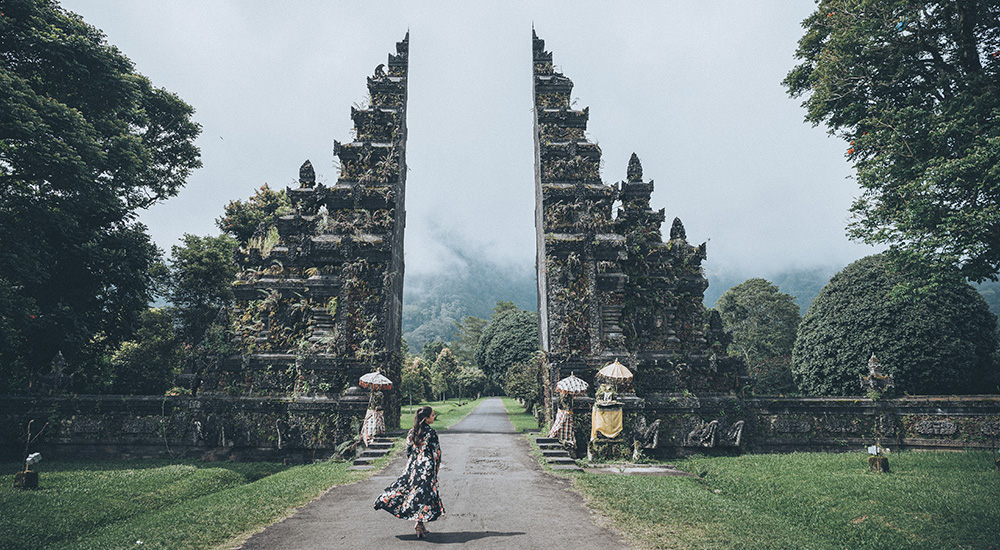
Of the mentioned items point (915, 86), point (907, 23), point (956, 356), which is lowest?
point (956, 356)

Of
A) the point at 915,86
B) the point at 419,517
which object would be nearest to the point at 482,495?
the point at 419,517

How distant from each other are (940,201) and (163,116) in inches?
1291

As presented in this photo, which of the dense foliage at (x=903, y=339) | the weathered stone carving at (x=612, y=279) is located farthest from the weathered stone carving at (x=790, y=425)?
the dense foliage at (x=903, y=339)

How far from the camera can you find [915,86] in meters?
13.3

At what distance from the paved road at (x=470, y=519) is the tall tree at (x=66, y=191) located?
1355 centimetres

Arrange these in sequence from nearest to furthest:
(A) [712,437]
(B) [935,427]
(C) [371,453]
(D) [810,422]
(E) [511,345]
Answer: (C) [371,453], (B) [935,427], (A) [712,437], (D) [810,422], (E) [511,345]

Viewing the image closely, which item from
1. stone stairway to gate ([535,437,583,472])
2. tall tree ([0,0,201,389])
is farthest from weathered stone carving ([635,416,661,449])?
tall tree ([0,0,201,389])

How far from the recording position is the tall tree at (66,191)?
49.2 ft

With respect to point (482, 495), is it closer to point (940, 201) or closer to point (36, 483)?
point (36, 483)

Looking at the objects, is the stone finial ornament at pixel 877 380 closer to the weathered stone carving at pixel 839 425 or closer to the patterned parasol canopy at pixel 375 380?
the weathered stone carving at pixel 839 425

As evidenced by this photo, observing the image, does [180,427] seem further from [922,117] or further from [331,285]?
[922,117]

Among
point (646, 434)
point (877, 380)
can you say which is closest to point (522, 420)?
point (646, 434)

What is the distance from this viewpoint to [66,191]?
55.5 ft

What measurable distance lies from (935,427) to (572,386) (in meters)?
12.3
